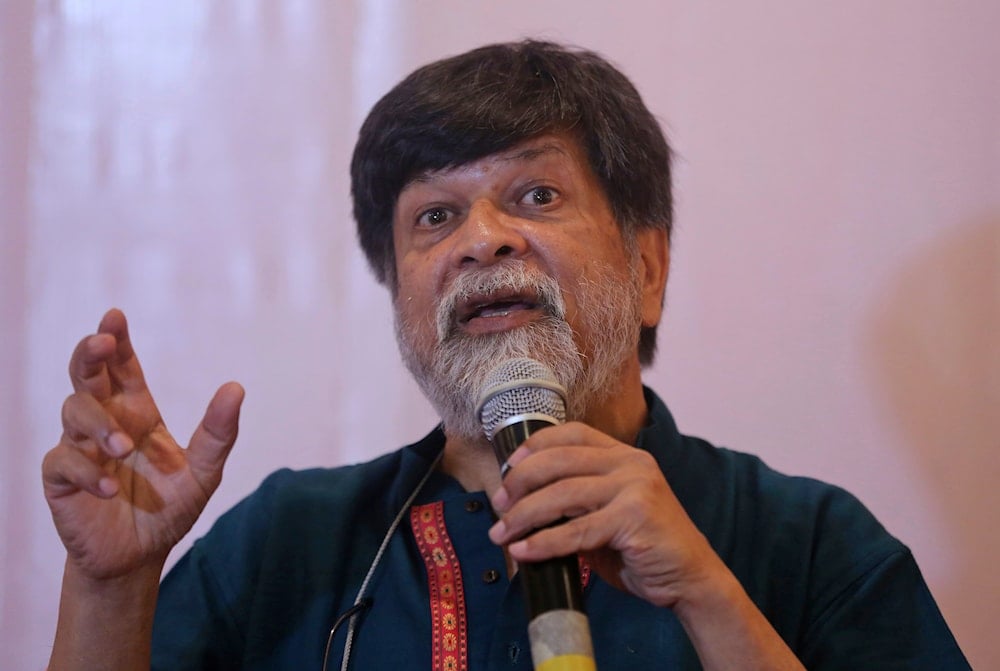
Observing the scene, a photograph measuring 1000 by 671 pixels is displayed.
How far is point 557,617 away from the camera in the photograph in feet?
2.87

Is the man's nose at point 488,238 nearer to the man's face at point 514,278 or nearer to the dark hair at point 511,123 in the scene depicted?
the man's face at point 514,278

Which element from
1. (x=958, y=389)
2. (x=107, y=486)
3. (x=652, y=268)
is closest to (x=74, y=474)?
(x=107, y=486)

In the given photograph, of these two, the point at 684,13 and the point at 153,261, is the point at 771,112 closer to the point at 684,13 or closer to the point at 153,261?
the point at 684,13

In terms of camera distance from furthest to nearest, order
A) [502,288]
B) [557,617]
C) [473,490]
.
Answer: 1. [473,490]
2. [502,288]
3. [557,617]

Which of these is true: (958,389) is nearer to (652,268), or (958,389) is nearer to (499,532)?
(652,268)

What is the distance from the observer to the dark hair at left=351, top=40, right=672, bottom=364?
153cm

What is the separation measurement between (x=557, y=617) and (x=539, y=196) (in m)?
0.78

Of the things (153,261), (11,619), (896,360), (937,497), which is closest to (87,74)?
(153,261)

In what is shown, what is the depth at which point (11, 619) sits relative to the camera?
2.00m

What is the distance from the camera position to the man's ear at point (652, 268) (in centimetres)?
165

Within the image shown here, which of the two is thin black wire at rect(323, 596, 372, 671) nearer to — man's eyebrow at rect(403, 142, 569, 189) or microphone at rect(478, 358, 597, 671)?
microphone at rect(478, 358, 597, 671)

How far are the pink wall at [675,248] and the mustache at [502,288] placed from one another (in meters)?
0.70

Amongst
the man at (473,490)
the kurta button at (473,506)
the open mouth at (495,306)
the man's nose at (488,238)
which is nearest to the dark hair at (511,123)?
the man at (473,490)

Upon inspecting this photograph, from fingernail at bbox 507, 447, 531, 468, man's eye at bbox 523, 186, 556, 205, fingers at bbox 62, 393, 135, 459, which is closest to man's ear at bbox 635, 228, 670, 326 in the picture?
man's eye at bbox 523, 186, 556, 205
